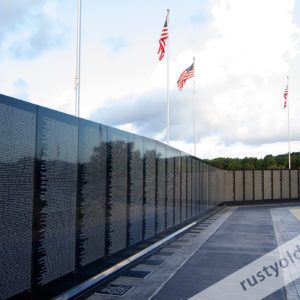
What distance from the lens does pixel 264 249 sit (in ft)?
38.2

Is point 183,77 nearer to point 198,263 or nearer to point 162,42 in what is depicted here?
point 162,42

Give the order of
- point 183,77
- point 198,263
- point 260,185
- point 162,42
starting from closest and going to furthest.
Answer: point 198,263
point 162,42
point 183,77
point 260,185

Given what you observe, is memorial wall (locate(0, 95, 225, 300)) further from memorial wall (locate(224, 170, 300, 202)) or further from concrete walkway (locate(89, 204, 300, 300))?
memorial wall (locate(224, 170, 300, 202))

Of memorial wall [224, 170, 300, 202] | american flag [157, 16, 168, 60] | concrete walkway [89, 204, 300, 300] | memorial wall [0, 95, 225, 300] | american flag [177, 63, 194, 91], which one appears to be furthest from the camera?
memorial wall [224, 170, 300, 202]

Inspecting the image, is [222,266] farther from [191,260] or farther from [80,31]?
[80,31]

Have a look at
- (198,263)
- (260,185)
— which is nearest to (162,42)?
(198,263)

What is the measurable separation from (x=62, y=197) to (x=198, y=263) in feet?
16.1

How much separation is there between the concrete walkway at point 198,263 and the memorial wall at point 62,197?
2.40 feet

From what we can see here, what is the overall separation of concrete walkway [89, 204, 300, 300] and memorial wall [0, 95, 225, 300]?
2.40ft

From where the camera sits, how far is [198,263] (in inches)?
384

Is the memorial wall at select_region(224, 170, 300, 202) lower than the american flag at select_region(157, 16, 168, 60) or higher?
lower

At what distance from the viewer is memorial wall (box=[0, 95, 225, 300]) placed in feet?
16.5

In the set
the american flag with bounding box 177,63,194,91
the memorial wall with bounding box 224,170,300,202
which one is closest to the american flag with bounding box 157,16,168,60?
the american flag with bounding box 177,63,194,91

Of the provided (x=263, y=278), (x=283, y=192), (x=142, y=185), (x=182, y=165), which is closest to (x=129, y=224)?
(x=142, y=185)
